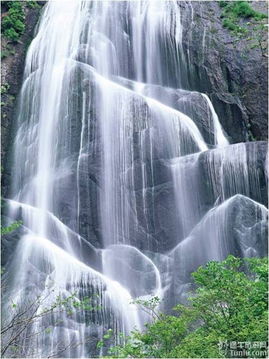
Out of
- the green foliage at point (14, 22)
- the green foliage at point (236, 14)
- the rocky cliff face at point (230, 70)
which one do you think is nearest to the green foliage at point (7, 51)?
the green foliage at point (14, 22)

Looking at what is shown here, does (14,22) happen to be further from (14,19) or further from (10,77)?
(10,77)

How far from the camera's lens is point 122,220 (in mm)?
17281

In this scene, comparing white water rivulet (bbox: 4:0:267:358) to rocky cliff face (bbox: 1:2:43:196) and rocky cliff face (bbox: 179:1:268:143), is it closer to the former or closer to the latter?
rocky cliff face (bbox: 1:2:43:196)

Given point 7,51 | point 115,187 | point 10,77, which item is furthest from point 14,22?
point 115,187

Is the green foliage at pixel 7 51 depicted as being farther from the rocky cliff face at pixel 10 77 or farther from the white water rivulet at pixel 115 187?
the white water rivulet at pixel 115 187

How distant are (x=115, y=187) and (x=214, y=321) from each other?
9.07 meters

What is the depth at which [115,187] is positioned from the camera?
17641 mm

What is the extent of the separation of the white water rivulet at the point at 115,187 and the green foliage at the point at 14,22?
1.97 m

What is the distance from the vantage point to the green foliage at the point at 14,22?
23.7 meters

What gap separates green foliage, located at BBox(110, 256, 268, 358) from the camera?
826cm

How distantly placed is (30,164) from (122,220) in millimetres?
3794

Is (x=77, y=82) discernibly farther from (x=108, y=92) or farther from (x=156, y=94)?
(x=156, y=94)

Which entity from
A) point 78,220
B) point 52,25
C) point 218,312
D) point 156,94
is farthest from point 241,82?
point 218,312

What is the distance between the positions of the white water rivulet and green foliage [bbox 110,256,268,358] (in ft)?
14.6
